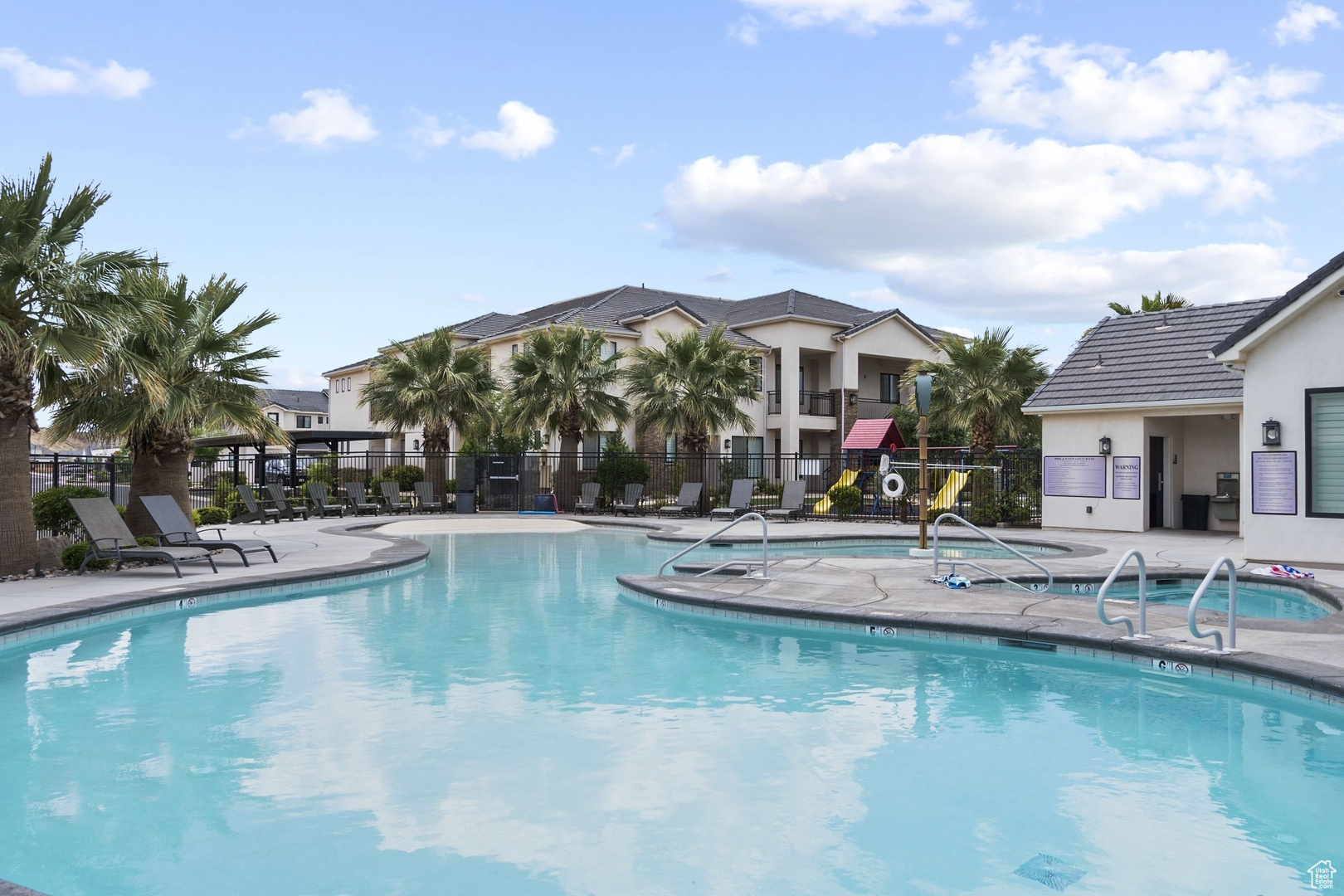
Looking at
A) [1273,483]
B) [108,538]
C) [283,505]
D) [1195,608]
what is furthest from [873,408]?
[1195,608]

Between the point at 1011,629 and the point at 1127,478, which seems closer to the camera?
the point at 1011,629

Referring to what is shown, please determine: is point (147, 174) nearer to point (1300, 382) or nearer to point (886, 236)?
point (886, 236)

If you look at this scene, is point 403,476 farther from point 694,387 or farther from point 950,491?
point 950,491

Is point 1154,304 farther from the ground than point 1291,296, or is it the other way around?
point 1154,304

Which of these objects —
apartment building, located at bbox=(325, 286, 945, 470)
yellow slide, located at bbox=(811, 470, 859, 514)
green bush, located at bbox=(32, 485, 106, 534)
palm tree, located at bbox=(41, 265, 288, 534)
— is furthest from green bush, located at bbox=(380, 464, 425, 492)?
green bush, located at bbox=(32, 485, 106, 534)

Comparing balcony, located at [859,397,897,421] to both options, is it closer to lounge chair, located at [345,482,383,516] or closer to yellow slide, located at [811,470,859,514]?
yellow slide, located at [811,470,859,514]

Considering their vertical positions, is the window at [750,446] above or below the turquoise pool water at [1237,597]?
above

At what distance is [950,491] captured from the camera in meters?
22.6

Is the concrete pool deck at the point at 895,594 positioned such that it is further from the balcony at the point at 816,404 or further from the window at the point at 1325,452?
the balcony at the point at 816,404

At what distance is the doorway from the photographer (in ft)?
62.7

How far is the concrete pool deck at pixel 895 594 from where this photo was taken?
748 cm

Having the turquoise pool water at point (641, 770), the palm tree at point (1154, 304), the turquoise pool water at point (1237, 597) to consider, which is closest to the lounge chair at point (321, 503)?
the turquoise pool water at point (641, 770)

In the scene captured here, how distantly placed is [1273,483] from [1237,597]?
114 inches

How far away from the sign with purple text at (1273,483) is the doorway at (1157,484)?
5.55 metres
